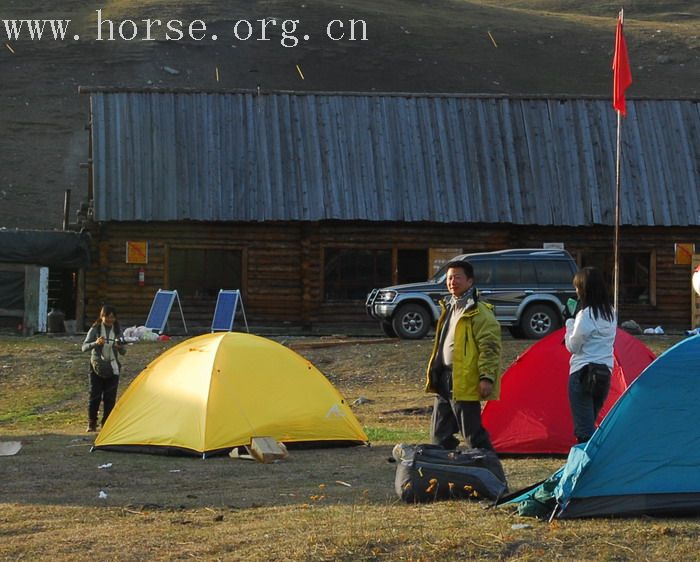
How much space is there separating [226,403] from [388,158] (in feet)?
54.8

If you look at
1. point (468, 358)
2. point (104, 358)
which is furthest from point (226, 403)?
point (468, 358)

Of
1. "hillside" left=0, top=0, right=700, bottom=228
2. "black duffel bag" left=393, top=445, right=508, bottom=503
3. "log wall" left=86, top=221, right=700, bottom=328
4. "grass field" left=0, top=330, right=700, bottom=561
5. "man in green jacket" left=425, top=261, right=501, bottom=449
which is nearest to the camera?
"grass field" left=0, top=330, right=700, bottom=561

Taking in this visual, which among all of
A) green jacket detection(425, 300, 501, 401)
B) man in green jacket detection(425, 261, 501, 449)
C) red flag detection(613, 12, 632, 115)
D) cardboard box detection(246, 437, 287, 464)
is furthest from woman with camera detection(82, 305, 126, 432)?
red flag detection(613, 12, 632, 115)

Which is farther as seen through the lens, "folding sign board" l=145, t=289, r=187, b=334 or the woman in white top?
"folding sign board" l=145, t=289, r=187, b=334

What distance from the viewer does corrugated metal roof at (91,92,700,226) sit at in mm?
26906

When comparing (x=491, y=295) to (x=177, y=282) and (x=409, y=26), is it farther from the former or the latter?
(x=409, y=26)

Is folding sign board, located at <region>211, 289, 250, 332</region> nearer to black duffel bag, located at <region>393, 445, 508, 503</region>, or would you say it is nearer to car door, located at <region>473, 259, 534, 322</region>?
car door, located at <region>473, 259, 534, 322</region>

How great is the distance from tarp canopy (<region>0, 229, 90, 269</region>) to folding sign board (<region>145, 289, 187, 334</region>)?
2.29m

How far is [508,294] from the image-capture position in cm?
2289

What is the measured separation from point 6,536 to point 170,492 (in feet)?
6.18

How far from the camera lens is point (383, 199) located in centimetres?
2706

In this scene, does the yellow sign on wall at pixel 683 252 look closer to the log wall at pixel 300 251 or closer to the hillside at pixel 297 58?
the log wall at pixel 300 251

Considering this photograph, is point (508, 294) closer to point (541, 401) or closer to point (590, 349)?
point (541, 401)

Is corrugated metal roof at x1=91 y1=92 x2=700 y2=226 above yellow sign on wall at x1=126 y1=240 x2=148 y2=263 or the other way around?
above
